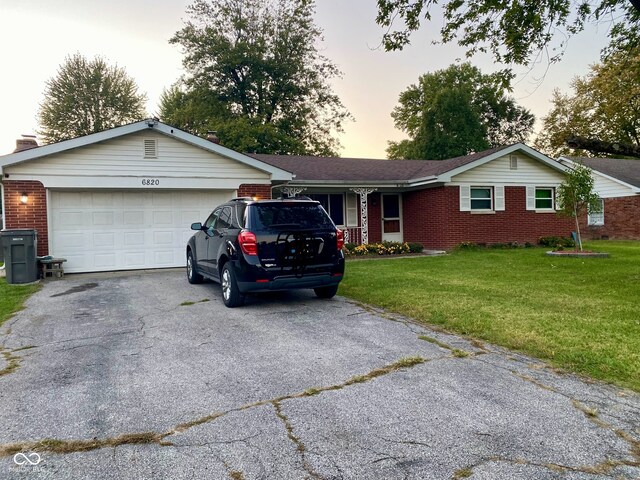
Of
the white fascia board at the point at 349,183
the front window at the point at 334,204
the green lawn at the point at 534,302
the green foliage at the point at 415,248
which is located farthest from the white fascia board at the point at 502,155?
the green lawn at the point at 534,302

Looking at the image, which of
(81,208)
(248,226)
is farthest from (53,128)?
(248,226)

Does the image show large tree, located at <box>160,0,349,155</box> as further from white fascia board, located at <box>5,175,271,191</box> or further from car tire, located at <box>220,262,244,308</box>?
car tire, located at <box>220,262,244,308</box>

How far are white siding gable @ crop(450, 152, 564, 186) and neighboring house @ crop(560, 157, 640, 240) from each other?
5508mm

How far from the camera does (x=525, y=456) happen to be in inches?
102

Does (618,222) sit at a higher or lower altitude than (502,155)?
lower

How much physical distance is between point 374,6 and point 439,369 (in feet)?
30.0

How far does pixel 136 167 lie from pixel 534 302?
10.6 metres

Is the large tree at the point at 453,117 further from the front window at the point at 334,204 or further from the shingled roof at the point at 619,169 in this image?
the front window at the point at 334,204

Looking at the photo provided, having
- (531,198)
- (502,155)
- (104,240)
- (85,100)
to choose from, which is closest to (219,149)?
(104,240)

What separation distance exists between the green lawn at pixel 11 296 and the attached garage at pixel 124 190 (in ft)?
6.57

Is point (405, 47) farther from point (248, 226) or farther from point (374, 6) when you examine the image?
point (248, 226)

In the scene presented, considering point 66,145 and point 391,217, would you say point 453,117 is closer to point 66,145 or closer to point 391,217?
point 391,217

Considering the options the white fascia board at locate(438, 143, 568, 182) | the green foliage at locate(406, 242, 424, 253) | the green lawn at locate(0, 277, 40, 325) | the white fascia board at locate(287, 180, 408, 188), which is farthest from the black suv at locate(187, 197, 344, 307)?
the white fascia board at locate(438, 143, 568, 182)

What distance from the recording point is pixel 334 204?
711 inches
